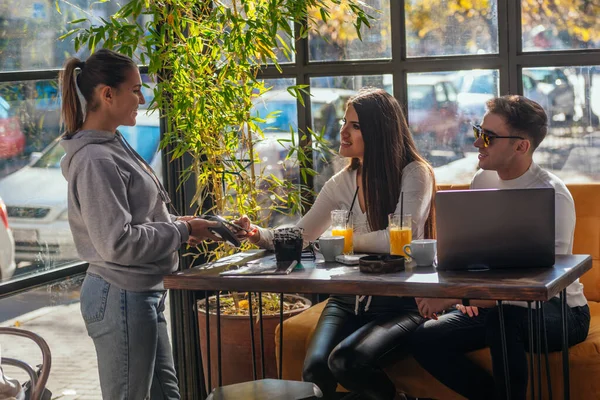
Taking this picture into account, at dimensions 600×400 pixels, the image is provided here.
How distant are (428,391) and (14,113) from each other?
187 cm

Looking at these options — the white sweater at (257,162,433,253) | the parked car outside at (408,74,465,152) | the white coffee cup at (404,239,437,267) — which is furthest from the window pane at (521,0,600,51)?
the white coffee cup at (404,239,437,267)

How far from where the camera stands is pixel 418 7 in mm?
3666

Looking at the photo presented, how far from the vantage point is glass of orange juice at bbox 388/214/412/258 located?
255 centimetres

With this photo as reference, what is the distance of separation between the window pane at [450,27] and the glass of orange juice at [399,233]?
136 centimetres

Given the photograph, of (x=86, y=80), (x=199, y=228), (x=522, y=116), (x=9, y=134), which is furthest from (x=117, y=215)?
(x=522, y=116)

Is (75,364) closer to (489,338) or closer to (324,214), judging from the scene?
(324,214)

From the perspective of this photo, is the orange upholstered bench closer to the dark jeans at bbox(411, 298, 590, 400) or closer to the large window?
the dark jeans at bbox(411, 298, 590, 400)

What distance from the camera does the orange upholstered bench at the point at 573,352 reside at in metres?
2.67

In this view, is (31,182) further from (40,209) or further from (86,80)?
(86,80)

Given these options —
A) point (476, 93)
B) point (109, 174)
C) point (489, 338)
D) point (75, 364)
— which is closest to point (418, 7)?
point (476, 93)

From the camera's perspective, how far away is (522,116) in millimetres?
2896

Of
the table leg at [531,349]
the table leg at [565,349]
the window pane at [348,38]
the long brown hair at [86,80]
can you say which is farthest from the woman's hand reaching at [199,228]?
the window pane at [348,38]

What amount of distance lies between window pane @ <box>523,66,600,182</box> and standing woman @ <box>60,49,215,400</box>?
1.78 metres

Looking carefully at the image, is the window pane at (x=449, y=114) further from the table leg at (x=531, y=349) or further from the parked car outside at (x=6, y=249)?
the parked car outside at (x=6, y=249)
